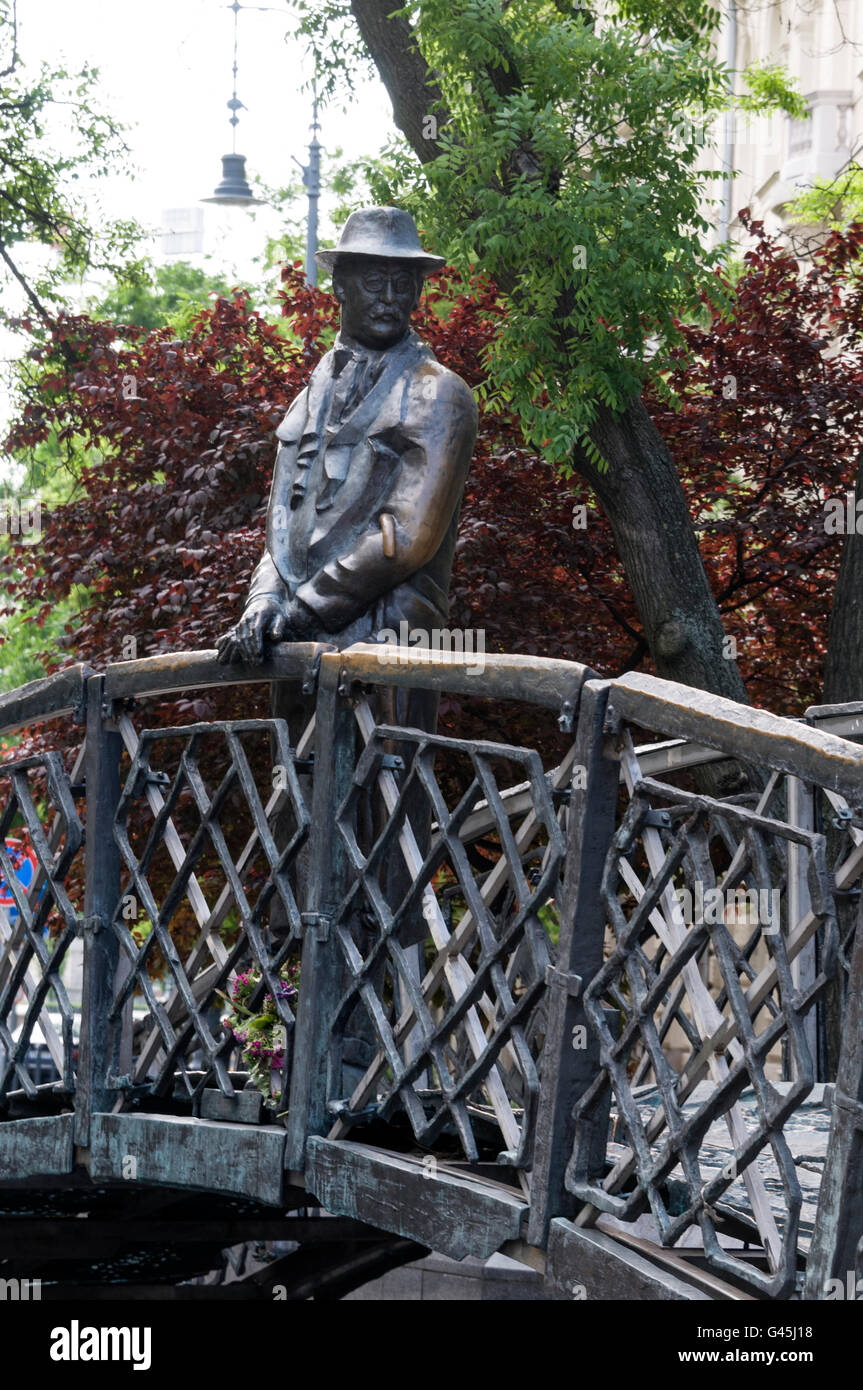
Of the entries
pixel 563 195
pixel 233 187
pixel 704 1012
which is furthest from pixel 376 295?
pixel 233 187

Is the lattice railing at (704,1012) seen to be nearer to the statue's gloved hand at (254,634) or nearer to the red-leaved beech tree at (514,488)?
the statue's gloved hand at (254,634)

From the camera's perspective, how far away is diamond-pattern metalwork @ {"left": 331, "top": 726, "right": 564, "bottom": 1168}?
4410mm

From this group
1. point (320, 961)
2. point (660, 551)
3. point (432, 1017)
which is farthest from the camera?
point (660, 551)

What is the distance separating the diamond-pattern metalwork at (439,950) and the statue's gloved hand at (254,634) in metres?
0.48

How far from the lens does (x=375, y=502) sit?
5.95 m

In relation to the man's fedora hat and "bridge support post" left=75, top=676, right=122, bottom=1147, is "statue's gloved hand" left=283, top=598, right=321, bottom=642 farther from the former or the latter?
the man's fedora hat

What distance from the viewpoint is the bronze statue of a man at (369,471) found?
5824mm

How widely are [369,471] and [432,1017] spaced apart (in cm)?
167

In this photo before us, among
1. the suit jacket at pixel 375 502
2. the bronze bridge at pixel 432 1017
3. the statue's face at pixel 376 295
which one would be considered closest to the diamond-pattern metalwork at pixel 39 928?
the bronze bridge at pixel 432 1017

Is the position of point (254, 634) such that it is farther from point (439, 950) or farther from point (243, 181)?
point (243, 181)

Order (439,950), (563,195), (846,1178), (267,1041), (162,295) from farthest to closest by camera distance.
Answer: (162,295) → (563,195) → (267,1041) → (439,950) → (846,1178)

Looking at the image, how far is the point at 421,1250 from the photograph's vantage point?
7004 millimetres

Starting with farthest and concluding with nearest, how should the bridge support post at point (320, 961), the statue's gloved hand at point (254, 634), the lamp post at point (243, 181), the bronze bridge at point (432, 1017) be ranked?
the lamp post at point (243, 181), the statue's gloved hand at point (254, 634), the bridge support post at point (320, 961), the bronze bridge at point (432, 1017)

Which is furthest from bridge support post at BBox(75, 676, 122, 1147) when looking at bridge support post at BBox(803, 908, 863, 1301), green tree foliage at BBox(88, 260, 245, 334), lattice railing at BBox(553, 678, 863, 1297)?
green tree foliage at BBox(88, 260, 245, 334)
